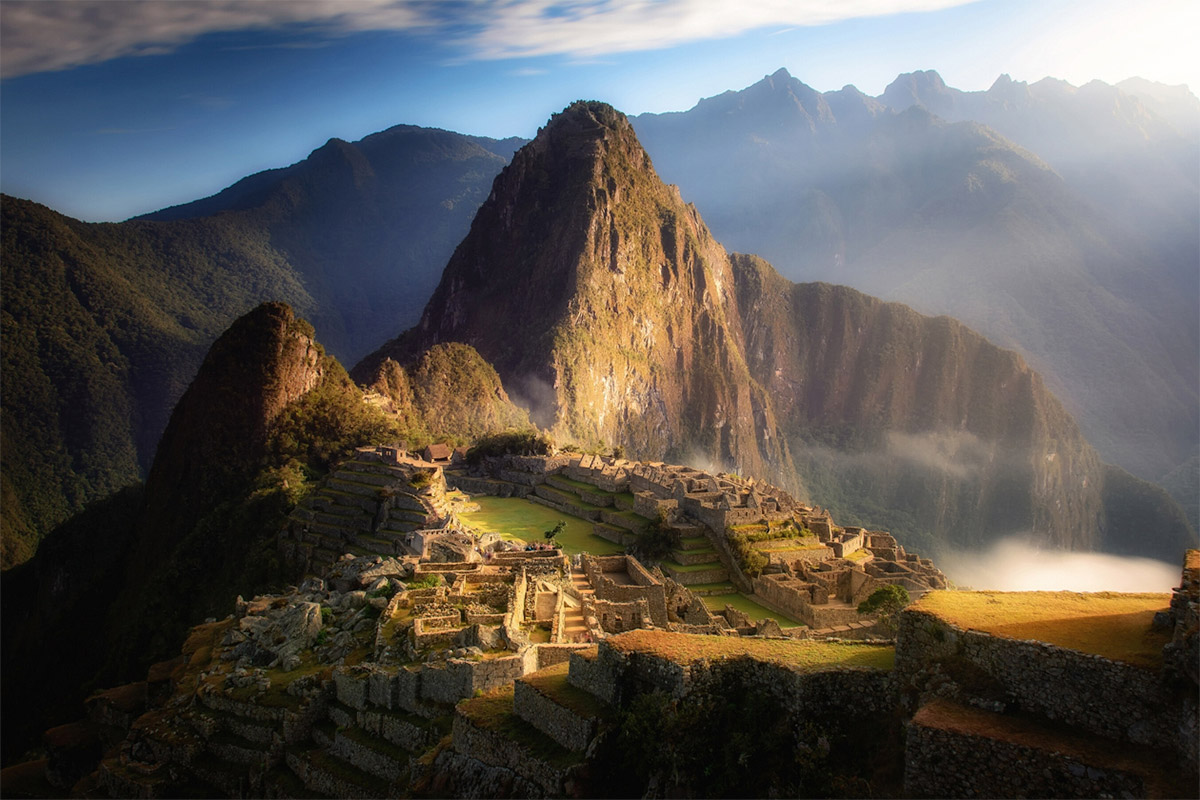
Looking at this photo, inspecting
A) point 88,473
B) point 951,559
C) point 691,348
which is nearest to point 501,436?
point 88,473

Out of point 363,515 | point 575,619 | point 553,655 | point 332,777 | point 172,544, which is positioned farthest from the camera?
point 172,544

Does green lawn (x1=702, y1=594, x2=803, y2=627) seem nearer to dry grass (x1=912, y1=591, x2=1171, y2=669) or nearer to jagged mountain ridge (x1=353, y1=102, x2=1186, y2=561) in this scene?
dry grass (x1=912, y1=591, x2=1171, y2=669)

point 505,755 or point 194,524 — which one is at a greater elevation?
point 505,755

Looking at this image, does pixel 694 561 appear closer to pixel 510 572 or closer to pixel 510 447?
pixel 510 572

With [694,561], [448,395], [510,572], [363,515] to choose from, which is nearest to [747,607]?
[694,561]

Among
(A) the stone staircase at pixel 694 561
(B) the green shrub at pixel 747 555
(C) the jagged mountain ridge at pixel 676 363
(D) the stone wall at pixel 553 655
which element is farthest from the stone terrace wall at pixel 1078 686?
(C) the jagged mountain ridge at pixel 676 363

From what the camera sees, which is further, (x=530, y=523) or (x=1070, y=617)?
(x=530, y=523)
